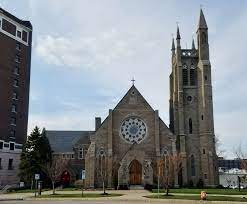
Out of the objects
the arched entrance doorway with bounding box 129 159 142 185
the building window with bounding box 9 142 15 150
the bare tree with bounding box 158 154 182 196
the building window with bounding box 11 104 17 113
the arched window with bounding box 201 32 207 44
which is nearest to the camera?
the bare tree with bounding box 158 154 182 196

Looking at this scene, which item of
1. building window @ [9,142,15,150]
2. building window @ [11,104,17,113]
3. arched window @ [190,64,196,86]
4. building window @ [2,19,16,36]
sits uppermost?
building window @ [2,19,16,36]

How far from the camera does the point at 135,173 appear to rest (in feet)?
191

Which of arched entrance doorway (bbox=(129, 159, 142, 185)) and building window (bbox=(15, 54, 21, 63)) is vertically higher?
building window (bbox=(15, 54, 21, 63))

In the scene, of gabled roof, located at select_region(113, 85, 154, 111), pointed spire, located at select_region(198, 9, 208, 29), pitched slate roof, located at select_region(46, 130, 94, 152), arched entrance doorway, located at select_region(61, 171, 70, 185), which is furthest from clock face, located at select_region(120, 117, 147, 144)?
pointed spire, located at select_region(198, 9, 208, 29)

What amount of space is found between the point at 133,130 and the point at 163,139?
495 cm

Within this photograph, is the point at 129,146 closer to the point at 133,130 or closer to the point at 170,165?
the point at 133,130

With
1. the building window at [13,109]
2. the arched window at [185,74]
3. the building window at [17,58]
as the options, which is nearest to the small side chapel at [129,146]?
the arched window at [185,74]

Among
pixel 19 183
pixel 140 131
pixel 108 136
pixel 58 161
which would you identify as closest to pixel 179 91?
pixel 140 131

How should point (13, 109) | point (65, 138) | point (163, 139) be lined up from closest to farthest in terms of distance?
1. point (163, 139)
2. point (13, 109)
3. point (65, 138)

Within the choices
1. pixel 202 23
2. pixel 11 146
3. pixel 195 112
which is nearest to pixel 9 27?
pixel 11 146

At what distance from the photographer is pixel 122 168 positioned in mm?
56500

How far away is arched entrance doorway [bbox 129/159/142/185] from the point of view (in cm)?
5791

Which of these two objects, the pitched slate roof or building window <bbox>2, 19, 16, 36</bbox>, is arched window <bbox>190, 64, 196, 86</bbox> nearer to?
the pitched slate roof

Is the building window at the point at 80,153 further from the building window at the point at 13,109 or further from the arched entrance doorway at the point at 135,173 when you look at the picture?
the arched entrance doorway at the point at 135,173
